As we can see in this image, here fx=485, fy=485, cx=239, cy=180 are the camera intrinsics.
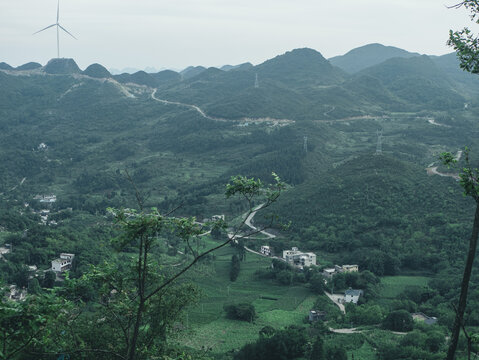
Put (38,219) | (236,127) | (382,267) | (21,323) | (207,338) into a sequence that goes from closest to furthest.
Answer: (21,323) → (207,338) → (382,267) → (38,219) → (236,127)

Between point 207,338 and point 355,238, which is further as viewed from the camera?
point 355,238

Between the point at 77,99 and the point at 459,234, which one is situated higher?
the point at 77,99

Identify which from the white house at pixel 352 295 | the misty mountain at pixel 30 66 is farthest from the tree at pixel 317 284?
the misty mountain at pixel 30 66

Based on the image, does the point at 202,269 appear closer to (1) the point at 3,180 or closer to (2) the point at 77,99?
A: (1) the point at 3,180

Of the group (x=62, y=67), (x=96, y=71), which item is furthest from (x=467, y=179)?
(x=62, y=67)

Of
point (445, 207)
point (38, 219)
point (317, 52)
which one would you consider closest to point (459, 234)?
point (445, 207)

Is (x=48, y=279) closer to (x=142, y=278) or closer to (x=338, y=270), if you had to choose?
(x=338, y=270)
